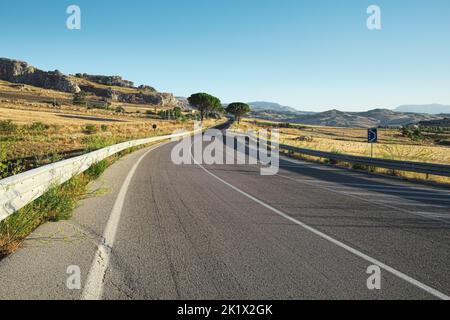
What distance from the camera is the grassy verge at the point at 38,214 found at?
5.17 m

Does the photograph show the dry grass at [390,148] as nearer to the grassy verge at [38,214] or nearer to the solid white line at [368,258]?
the solid white line at [368,258]

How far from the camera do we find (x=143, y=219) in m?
7.03

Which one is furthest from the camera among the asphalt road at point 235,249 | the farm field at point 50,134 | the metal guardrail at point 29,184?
the farm field at point 50,134

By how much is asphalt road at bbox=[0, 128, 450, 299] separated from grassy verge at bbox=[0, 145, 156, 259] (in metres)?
0.19

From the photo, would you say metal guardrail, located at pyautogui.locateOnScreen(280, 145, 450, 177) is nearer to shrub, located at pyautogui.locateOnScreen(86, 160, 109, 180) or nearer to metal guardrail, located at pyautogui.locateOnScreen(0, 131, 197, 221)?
shrub, located at pyautogui.locateOnScreen(86, 160, 109, 180)

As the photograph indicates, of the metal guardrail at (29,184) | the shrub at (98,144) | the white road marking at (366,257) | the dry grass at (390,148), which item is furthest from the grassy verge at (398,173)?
the metal guardrail at (29,184)

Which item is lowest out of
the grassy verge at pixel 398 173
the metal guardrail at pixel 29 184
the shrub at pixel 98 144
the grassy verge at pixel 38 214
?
the grassy verge at pixel 398 173

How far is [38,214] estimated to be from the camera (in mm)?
6441

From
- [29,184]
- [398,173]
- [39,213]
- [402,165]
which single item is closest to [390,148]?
A: [398,173]

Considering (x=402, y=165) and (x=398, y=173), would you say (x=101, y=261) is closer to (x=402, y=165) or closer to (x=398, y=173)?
(x=402, y=165)

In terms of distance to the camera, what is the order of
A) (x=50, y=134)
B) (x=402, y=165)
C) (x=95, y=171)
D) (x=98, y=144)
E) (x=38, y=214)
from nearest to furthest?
(x=38, y=214) → (x=95, y=171) → (x=402, y=165) → (x=98, y=144) → (x=50, y=134)

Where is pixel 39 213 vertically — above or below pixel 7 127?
below

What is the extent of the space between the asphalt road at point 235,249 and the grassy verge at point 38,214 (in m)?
0.19

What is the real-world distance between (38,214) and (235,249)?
3.52m
